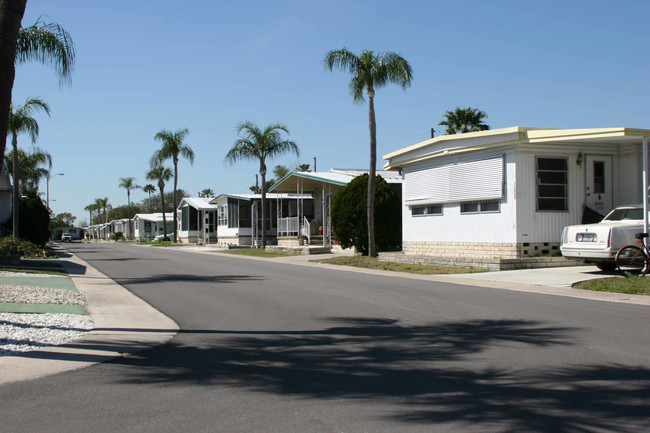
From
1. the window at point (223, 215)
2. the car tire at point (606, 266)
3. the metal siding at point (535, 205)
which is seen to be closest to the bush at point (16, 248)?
the metal siding at point (535, 205)

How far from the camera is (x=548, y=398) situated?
5.07m

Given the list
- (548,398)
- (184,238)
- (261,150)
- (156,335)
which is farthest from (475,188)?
(184,238)

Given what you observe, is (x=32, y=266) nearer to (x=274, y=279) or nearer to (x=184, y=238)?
(x=274, y=279)

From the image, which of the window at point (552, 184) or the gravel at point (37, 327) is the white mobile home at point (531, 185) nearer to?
the window at point (552, 184)

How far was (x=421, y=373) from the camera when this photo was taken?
598 centimetres

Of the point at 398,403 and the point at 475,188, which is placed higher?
the point at 475,188

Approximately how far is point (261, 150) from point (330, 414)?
3163cm

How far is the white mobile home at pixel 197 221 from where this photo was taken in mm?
55844

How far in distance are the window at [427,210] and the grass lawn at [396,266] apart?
7.79 feet

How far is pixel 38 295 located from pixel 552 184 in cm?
1468

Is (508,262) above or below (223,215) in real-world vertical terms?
below

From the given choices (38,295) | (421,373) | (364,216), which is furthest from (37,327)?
(364,216)

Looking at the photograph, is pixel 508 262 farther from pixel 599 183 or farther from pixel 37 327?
pixel 37 327

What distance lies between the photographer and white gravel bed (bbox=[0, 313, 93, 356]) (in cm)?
740
